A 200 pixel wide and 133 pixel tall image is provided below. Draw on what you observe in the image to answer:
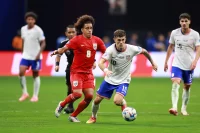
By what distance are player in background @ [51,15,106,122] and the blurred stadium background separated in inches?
20.9

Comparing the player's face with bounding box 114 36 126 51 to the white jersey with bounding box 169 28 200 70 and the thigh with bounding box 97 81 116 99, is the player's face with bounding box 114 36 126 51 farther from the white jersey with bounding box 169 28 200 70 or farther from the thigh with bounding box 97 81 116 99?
the white jersey with bounding box 169 28 200 70

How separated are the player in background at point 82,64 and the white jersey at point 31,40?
18.8 feet

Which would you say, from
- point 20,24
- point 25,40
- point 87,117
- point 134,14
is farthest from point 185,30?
point 134,14

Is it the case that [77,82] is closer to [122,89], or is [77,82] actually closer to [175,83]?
[122,89]

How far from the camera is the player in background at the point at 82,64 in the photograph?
57.2 feet

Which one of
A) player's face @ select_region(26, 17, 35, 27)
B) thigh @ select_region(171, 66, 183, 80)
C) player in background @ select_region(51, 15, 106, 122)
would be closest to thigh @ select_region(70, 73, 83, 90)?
player in background @ select_region(51, 15, 106, 122)

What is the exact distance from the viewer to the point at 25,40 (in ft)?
76.7

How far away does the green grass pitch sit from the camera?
16016 mm

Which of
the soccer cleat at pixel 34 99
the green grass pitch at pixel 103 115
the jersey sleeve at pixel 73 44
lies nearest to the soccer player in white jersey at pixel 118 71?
the green grass pitch at pixel 103 115

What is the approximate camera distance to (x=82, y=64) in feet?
57.6

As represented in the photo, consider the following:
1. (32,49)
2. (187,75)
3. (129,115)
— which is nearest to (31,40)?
(32,49)

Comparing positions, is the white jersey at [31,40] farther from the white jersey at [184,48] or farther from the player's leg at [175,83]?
Answer: the player's leg at [175,83]

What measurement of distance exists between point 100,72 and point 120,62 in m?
16.1

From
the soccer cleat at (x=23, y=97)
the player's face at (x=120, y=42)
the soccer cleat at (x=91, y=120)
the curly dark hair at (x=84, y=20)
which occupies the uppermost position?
the curly dark hair at (x=84, y=20)
